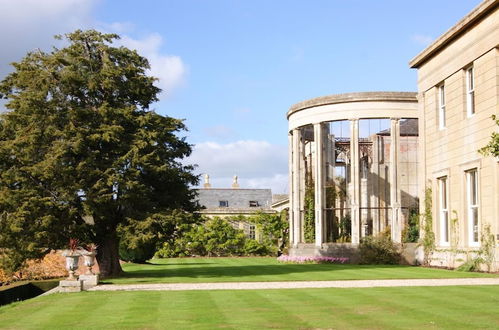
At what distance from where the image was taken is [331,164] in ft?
147

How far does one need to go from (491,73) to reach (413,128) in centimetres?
2700

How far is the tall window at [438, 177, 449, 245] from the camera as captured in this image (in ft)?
99.1

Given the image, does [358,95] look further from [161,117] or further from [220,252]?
[220,252]

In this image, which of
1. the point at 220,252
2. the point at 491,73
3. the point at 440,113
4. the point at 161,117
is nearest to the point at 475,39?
the point at 491,73

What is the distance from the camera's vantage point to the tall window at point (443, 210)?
99.1 feet

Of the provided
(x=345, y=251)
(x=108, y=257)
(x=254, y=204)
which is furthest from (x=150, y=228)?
(x=254, y=204)

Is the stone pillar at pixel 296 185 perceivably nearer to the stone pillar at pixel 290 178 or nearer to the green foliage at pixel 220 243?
the stone pillar at pixel 290 178

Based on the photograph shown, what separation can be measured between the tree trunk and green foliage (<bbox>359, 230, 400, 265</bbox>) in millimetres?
13573

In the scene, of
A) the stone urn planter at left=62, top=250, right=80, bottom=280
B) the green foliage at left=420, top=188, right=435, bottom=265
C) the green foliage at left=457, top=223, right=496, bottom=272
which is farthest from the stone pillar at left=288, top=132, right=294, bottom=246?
the stone urn planter at left=62, top=250, right=80, bottom=280

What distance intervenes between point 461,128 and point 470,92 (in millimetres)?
1397

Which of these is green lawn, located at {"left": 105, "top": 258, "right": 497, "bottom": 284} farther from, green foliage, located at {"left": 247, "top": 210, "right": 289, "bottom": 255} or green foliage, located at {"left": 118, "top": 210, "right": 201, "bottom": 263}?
green foliage, located at {"left": 247, "top": 210, "right": 289, "bottom": 255}

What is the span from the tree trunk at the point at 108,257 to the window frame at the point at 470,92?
14087 mm

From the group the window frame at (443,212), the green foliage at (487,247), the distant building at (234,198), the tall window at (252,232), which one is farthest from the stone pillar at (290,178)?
the distant building at (234,198)

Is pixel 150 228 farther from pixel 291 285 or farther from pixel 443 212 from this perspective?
pixel 443 212
